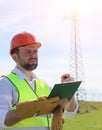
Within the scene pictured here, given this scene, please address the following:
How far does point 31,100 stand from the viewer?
620cm

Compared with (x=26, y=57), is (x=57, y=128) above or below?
below

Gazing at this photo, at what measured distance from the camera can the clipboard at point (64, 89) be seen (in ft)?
20.1

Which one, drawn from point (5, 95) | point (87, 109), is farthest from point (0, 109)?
point (87, 109)

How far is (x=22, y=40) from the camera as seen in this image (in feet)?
21.9

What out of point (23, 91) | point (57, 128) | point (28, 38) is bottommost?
point (57, 128)

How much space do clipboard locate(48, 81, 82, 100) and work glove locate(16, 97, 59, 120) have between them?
3.4 inches

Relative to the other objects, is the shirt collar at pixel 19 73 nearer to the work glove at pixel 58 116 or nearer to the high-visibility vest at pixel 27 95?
the high-visibility vest at pixel 27 95

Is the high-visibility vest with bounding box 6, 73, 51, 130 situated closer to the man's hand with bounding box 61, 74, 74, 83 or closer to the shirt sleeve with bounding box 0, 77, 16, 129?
the shirt sleeve with bounding box 0, 77, 16, 129

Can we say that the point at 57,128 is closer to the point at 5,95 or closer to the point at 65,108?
the point at 65,108

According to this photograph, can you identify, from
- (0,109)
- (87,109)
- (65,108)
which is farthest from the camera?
(87,109)

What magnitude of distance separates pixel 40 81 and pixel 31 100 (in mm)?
735

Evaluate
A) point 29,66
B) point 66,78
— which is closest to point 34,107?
point 29,66

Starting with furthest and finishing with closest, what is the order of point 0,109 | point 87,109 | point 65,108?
point 87,109
point 65,108
point 0,109

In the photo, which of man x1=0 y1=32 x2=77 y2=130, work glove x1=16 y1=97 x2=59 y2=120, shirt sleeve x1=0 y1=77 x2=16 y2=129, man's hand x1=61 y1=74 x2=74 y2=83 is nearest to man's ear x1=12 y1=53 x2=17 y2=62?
man x1=0 y1=32 x2=77 y2=130
